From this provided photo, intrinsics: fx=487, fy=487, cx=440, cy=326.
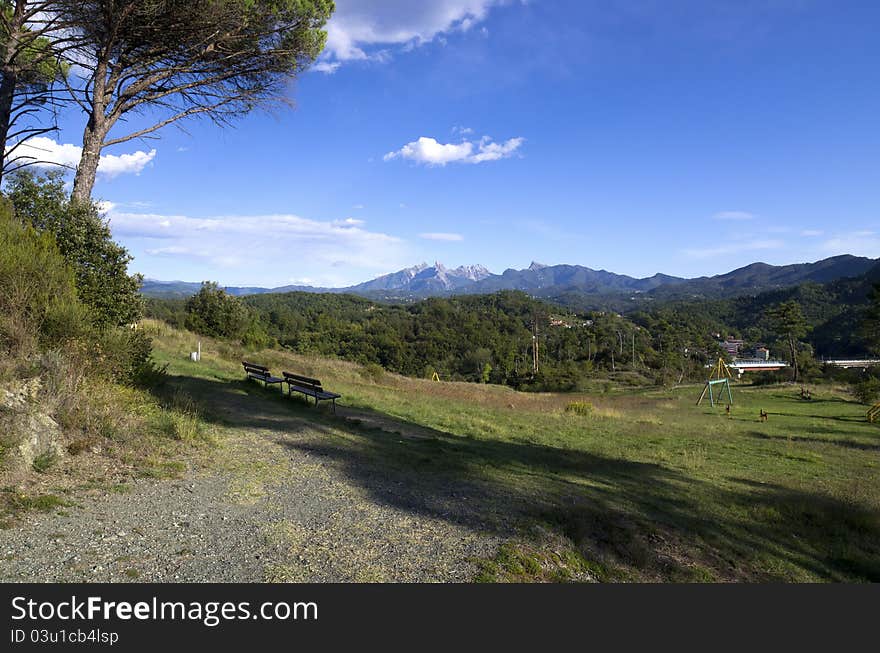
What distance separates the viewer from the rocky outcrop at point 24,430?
464 cm

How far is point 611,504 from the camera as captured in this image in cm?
633

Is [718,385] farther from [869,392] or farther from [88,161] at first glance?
[88,161]

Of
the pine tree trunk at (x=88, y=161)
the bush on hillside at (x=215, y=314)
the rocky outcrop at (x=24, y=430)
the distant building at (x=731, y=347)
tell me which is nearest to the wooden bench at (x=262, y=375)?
the pine tree trunk at (x=88, y=161)

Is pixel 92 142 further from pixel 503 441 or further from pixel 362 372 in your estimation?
pixel 362 372

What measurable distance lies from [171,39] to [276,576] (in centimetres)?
1100

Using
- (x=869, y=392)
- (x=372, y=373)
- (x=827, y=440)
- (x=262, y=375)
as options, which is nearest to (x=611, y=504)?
(x=262, y=375)

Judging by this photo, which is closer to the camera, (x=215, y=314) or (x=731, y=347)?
(x=215, y=314)

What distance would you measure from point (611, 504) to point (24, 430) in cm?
669

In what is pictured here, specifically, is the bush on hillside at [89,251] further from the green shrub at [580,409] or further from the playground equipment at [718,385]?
the playground equipment at [718,385]

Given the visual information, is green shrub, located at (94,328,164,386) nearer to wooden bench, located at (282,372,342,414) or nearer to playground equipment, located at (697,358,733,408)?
wooden bench, located at (282,372,342,414)

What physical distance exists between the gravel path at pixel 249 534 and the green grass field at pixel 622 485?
0.32 metres

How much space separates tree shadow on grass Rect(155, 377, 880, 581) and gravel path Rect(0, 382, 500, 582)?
361mm

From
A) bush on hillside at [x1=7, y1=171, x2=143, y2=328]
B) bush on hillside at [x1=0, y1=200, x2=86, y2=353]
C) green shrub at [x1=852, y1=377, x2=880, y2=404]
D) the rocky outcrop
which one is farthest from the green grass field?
green shrub at [x1=852, y1=377, x2=880, y2=404]

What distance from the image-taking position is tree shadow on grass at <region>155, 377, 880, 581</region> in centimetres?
498
